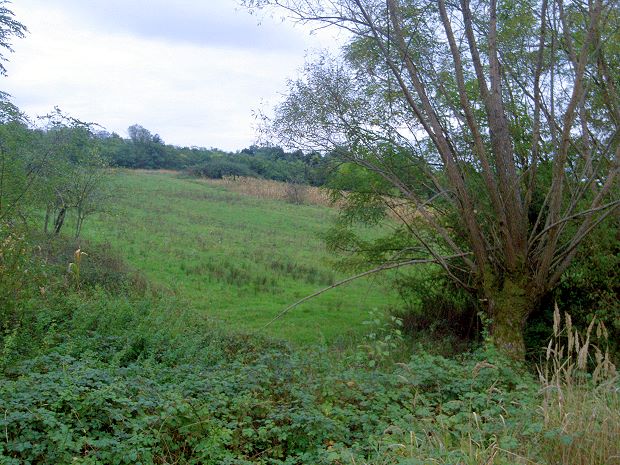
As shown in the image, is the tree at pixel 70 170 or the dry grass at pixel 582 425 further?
the tree at pixel 70 170

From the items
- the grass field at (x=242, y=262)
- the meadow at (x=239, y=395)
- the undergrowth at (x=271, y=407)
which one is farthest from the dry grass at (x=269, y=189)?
the undergrowth at (x=271, y=407)

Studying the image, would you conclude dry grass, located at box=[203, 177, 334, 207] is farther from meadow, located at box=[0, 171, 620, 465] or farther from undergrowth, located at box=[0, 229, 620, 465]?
undergrowth, located at box=[0, 229, 620, 465]

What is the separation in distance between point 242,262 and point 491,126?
12.9 meters

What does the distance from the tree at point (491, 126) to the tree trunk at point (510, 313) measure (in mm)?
17

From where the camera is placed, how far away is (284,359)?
796 cm

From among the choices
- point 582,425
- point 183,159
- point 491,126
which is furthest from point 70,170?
point 183,159

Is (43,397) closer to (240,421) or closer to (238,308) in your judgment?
(240,421)

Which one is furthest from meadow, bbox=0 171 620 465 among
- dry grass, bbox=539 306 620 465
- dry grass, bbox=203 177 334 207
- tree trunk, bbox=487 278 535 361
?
dry grass, bbox=203 177 334 207

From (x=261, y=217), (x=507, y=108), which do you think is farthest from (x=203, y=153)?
(x=507, y=108)

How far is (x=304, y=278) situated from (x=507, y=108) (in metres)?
10.3

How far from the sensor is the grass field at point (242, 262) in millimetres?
15625

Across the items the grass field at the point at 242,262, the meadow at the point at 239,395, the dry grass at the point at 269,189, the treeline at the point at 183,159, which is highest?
the treeline at the point at 183,159

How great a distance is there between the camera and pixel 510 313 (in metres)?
10.4

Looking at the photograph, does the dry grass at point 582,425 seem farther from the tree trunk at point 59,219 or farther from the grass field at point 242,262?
the tree trunk at point 59,219
